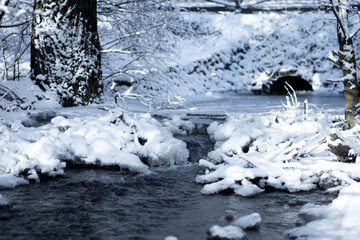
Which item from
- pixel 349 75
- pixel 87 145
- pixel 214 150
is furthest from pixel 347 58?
pixel 87 145

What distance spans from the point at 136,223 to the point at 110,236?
14.1 inches

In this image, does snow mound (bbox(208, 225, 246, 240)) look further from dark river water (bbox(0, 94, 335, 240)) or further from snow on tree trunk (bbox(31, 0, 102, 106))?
snow on tree trunk (bbox(31, 0, 102, 106))

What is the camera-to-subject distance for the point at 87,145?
5934mm

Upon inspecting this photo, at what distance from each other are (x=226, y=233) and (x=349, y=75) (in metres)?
3.84

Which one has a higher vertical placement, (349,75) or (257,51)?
(349,75)

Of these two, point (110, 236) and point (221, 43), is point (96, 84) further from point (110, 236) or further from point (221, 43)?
point (221, 43)

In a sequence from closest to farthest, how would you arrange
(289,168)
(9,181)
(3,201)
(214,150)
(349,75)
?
(3,201) → (9,181) → (289,168) → (349,75) → (214,150)

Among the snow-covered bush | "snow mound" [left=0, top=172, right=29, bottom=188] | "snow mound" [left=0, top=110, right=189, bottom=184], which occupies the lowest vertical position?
"snow mound" [left=0, top=172, right=29, bottom=188]

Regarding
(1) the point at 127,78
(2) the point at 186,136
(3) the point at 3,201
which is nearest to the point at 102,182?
(3) the point at 3,201

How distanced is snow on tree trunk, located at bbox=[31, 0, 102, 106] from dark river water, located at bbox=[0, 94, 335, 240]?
3028 mm

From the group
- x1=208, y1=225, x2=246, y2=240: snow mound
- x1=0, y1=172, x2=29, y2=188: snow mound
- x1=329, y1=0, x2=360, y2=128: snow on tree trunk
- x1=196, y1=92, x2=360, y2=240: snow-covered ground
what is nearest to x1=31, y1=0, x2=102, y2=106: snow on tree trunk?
x1=196, y1=92, x2=360, y2=240: snow-covered ground

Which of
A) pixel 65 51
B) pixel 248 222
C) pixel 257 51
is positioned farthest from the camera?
pixel 257 51

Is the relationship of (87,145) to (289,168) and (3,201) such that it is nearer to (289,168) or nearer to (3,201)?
(3,201)

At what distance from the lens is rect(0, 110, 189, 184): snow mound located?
16.9 feet
